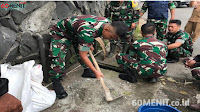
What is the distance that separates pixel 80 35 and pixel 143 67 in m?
1.43

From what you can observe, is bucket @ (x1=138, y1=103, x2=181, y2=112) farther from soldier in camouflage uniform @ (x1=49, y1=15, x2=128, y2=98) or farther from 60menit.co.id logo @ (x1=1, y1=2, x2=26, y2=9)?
60menit.co.id logo @ (x1=1, y1=2, x2=26, y2=9)

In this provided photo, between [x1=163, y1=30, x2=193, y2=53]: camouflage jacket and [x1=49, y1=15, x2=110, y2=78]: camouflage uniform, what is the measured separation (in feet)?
7.25

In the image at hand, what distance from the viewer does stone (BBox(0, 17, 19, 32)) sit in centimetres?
218

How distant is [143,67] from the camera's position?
288cm

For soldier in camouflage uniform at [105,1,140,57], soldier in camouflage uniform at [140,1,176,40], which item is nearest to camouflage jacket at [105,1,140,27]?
soldier in camouflage uniform at [105,1,140,57]

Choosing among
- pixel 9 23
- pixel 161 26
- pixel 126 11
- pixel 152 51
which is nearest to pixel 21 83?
pixel 9 23

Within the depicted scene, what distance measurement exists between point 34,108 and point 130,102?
1476mm

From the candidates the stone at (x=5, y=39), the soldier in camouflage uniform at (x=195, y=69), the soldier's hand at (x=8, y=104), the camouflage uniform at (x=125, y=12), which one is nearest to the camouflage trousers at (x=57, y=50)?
the stone at (x=5, y=39)

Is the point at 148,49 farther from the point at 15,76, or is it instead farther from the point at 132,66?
the point at 15,76

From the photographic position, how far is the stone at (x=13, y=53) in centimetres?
234

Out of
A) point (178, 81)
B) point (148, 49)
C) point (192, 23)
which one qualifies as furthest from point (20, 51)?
point (192, 23)

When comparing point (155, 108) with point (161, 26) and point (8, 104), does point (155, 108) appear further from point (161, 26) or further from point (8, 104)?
point (161, 26)

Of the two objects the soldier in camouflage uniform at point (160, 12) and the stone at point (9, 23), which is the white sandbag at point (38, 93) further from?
the soldier in camouflage uniform at point (160, 12)

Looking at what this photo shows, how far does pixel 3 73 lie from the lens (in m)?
1.98
